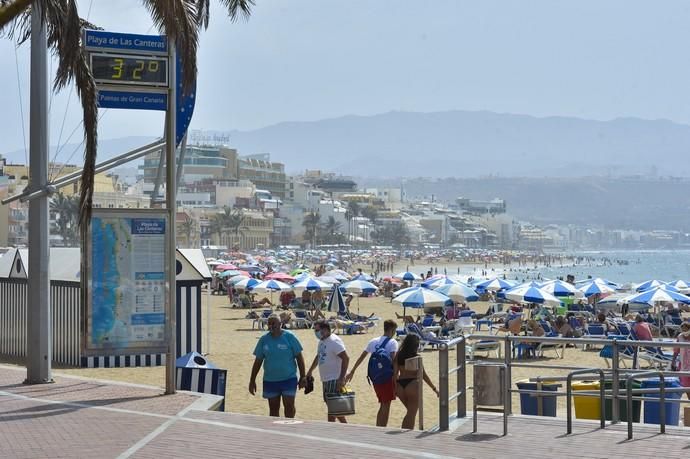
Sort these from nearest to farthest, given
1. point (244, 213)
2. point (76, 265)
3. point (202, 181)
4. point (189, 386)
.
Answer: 1. point (189, 386)
2. point (76, 265)
3. point (244, 213)
4. point (202, 181)

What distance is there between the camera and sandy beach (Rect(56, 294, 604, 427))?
14.2 meters

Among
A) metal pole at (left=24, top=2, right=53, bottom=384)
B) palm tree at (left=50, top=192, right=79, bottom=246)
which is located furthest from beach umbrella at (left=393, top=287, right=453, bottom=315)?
palm tree at (left=50, top=192, right=79, bottom=246)

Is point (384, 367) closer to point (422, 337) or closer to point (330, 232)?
point (422, 337)

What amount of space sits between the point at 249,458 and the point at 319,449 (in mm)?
648

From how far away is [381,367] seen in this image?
424 inches

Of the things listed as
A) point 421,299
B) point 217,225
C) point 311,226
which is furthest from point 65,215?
point 421,299

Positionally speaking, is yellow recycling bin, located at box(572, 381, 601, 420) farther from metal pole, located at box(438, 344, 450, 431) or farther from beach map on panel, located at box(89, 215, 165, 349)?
beach map on panel, located at box(89, 215, 165, 349)

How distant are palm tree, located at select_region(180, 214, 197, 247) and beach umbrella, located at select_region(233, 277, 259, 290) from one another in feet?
251

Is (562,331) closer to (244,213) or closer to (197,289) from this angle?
(197,289)

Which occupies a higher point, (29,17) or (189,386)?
(29,17)

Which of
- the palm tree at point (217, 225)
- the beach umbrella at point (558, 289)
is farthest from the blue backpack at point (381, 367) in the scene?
the palm tree at point (217, 225)

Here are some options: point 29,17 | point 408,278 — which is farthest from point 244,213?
point 29,17

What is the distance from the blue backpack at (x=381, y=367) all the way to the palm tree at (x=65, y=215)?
9920 cm

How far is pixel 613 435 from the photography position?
31.0 ft
